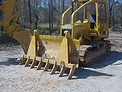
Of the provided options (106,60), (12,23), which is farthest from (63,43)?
(106,60)

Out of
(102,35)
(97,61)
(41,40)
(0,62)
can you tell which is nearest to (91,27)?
(102,35)

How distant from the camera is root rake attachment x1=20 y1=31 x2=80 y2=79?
6.85 metres

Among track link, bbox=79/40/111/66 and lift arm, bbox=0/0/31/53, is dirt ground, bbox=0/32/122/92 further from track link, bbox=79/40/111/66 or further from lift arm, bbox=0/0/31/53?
lift arm, bbox=0/0/31/53

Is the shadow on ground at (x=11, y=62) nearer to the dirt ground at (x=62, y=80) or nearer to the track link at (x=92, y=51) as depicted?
the dirt ground at (x=62, y=80)

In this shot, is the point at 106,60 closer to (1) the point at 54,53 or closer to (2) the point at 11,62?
(1) the point at 54,53

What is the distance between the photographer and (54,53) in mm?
7695

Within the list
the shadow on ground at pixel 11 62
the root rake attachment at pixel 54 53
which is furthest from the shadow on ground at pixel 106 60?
the shadow on ground at pixel 11 62

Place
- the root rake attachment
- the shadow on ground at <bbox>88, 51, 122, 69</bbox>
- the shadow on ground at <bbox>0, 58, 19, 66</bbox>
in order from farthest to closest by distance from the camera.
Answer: the shadow on ground at <bbox>0, 58, 19, 66</bbox> → the shadow on ground at <bbox>88, 51, 122, 69</bbox> → the root rake attachment

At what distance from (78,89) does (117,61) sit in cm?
379

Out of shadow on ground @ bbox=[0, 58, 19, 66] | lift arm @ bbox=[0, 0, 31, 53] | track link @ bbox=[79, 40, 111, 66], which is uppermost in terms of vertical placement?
lift arm @ bbox=[0, 0, 31, 53]

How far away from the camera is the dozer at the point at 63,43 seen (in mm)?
6930

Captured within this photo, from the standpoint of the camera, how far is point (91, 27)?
9.30 meters

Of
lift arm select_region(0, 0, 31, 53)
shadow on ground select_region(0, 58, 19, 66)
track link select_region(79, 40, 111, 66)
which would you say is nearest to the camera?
track link select_region(79, 40, 111, 66)

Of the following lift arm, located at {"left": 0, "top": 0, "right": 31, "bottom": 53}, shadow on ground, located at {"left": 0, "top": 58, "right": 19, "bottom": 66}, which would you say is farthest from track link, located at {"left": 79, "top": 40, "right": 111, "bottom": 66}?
shadow on ground, located at {"left": 0, "top": 58, "right": 19, "bottom": 66}
